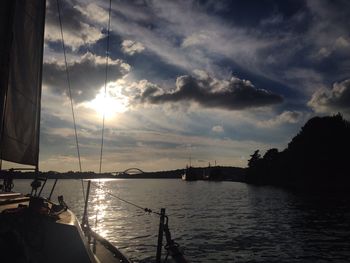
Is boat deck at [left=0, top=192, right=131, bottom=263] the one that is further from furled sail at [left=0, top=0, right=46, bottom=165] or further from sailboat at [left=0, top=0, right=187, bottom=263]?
furled sail at [left=0, top=0, right=46, bottom=165]

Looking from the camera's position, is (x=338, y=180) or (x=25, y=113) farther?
(x=338, y=180)

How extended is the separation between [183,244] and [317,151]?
128 meters

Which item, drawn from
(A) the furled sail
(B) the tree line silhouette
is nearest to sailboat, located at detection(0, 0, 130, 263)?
(A) the furled sail

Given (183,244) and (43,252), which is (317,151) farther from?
(43,252)

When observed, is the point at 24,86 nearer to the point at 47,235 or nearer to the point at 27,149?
the point at 27,149

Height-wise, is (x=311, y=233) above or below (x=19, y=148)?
below

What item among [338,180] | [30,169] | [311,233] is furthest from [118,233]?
[338,180]

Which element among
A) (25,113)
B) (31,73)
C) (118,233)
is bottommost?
(118,233)

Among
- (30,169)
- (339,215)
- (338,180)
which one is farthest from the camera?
(338,180)

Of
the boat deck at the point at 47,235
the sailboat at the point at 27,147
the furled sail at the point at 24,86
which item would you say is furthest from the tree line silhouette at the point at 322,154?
the boat deck at the point at 47,235

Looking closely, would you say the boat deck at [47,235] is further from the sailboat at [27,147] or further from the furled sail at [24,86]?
the furled sail at [24,86]

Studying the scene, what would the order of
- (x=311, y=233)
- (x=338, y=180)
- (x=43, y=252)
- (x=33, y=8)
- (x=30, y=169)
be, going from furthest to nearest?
(x=338, y=180), (x=311, y=233), (x=30, y=169), (x=33, y=8), (x=43, y=252)

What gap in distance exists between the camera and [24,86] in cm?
1136

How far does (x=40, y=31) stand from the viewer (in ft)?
40.0
